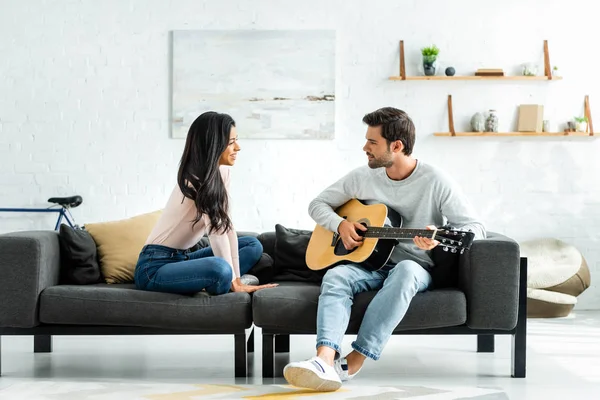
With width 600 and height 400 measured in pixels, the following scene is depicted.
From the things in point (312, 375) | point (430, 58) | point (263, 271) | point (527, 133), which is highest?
point (430, 58)

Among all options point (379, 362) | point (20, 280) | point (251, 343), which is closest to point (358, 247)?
point (379, 362)

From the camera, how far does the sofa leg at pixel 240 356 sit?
10.8 ft

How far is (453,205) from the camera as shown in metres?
3.39

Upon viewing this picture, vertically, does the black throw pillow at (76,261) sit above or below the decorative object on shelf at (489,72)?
below

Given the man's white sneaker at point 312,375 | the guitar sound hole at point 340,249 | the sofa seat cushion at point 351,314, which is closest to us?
the man's white sneaker at point 312,375

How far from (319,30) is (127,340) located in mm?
2299

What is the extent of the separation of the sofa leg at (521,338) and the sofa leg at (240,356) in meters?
1.09

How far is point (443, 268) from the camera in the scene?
11.1 feet

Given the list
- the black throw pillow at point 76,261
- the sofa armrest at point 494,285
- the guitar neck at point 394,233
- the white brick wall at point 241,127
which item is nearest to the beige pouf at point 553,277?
the white brick wall at point 241,127

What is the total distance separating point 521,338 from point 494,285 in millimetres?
258

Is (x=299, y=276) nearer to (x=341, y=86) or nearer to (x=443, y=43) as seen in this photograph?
(x=341, y=86)

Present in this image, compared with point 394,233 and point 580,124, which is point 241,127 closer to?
point 580,124

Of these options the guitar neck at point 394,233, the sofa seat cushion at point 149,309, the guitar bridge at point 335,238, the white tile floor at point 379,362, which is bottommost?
the white tile floor at point 379,362

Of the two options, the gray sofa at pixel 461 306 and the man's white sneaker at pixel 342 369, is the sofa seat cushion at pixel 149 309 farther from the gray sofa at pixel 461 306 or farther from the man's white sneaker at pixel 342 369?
the man's white sneaker at pixel 342 369
